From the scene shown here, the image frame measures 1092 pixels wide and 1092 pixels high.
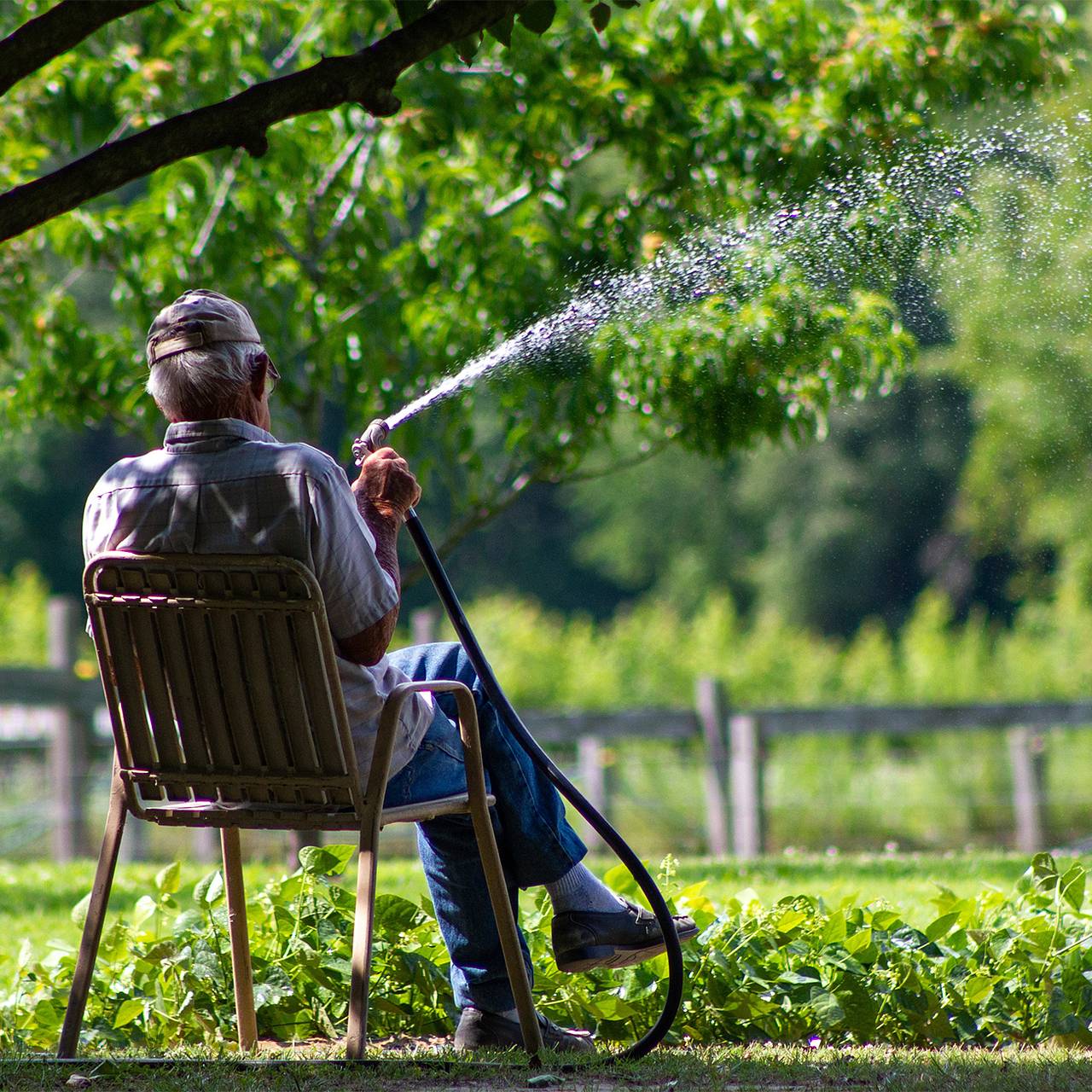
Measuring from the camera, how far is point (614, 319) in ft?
17.8

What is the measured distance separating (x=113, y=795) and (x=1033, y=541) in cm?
2109

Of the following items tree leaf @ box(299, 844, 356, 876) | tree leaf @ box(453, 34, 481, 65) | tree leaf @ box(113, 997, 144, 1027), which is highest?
tree leaf @ box(453, 34, 481, 65)

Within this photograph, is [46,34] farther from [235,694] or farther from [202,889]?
[202,889]

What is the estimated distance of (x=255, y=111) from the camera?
9.12 feet

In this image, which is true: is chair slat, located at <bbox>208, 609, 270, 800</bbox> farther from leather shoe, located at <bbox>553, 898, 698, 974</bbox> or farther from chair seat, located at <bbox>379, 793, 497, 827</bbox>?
leather shoe, located at <bbox>553, 898, 698, 974</bbox>

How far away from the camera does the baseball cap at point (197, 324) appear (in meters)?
2.77

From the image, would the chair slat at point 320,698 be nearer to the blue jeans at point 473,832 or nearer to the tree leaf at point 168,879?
the blue jeans at point 473,832

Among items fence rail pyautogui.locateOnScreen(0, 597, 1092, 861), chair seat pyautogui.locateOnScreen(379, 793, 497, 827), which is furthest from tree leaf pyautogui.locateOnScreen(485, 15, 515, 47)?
fence rail pyautogui.locateOnScreen(0, 597, 1092, 861)

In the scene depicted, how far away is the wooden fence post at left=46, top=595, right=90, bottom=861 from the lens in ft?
28.5

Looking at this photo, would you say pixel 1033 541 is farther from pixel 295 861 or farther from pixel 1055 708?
pixel 295 861

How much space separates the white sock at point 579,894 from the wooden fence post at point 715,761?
6.37 m

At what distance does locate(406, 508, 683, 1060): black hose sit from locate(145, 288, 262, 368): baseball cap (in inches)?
17.9

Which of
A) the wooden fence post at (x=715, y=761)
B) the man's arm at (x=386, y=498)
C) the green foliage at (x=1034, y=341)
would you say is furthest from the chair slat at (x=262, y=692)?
the green foliage at (x=1034, y=341)

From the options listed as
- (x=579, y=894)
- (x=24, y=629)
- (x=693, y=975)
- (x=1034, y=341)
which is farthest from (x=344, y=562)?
(x=1034, y=341)
